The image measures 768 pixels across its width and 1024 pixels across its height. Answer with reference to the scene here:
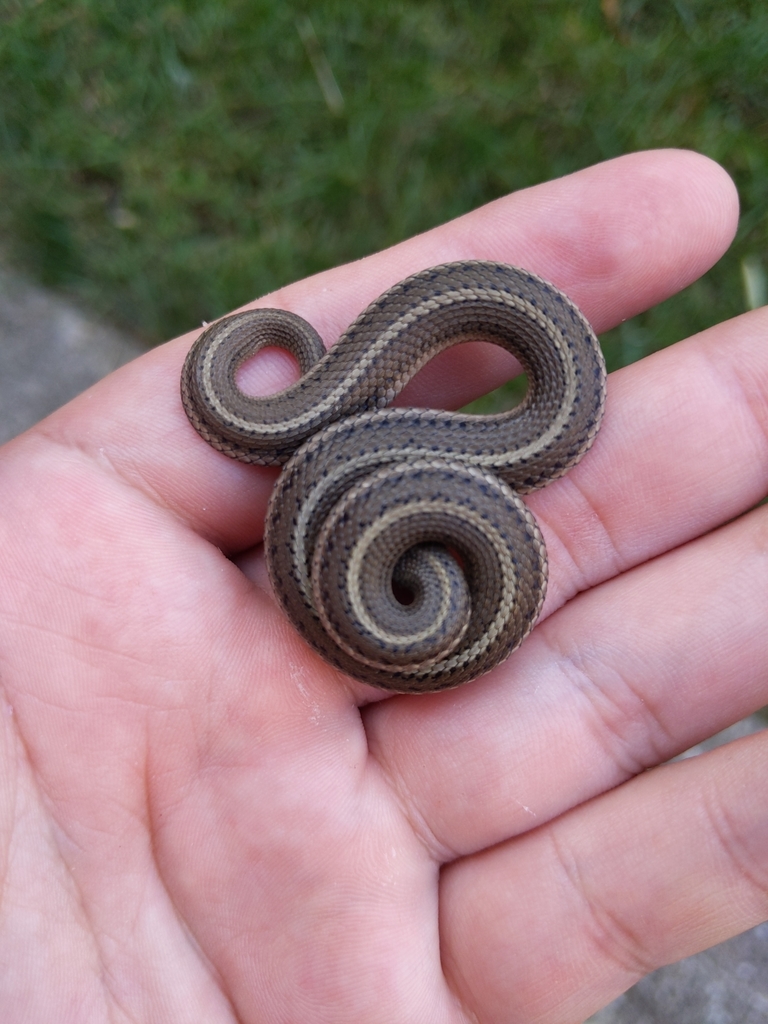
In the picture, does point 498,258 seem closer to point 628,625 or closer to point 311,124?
point 628,625

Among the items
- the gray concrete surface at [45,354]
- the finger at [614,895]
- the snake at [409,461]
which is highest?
the gray concrete surface at [45,354]

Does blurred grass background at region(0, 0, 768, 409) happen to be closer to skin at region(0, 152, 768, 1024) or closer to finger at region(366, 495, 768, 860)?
skin at region(0, 152, 768, 1024)

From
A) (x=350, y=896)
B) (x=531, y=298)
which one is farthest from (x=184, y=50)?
(x=350, y=896)

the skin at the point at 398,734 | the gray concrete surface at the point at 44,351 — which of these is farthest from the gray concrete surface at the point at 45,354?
the skin at the point at 398,734

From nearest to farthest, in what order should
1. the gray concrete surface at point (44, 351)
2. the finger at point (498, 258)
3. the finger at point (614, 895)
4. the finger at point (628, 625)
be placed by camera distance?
the finger at point (614, 895)
the finger at point (628, 625)
the finger at point (498, 258)
the gray concrete surface at point (44, 351)

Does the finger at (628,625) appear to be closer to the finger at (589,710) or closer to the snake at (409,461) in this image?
the finger at (589,710)

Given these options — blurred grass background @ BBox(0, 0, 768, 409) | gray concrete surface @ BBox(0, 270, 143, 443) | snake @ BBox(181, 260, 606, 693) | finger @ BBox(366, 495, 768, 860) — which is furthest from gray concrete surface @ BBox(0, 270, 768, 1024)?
snake @ BBox(181, 260, 606, 693)

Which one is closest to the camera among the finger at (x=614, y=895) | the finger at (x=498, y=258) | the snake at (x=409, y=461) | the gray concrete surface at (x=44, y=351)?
the finger at (x=614, y=895)
